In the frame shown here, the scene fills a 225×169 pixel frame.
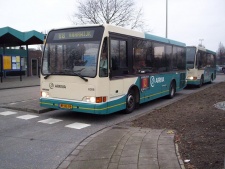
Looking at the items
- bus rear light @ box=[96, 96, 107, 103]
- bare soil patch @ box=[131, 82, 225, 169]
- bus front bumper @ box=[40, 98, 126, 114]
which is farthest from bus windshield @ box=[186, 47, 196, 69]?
bus rear light @ box=[96, 96, 107, 103]

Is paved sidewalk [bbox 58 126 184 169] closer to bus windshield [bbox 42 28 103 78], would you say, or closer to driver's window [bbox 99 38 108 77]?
driver's window [bbox 99 38 108 77]

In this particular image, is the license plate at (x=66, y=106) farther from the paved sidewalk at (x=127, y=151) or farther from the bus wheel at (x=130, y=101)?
the bus wheel at (x=130, y=101)

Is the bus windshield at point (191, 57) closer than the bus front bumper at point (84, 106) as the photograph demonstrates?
No

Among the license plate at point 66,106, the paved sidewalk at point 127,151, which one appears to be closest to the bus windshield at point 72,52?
the license plate at point 66,106

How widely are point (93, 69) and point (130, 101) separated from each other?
253 centimetres

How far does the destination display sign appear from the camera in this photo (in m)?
8.43

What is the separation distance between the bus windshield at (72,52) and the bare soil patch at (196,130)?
7.56 feet

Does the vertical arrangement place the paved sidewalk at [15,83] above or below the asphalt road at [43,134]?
above

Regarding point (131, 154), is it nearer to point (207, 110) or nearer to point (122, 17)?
point (207, 110)

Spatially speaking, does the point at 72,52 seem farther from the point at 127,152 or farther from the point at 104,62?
the point at 127,152

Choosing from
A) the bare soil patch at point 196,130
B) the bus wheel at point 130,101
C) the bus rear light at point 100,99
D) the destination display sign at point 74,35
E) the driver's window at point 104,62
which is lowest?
the bare soil patch at point 196,130

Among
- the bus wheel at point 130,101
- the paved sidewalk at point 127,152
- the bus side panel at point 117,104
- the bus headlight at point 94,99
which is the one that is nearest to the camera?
the paved sidewalk at point 127,152

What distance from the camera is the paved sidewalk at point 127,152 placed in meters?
4.75

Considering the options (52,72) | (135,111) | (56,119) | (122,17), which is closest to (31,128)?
(56,119)
